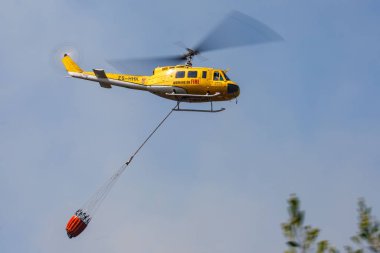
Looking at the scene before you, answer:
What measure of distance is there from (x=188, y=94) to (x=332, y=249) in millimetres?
22459

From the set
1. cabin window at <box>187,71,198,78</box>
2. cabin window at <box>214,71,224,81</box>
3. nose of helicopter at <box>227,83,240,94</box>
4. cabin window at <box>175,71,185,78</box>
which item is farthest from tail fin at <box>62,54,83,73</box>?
nose of helicopter at <box>227,83,240,94</box>

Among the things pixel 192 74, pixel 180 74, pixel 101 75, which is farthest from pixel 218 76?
pixel 101 75

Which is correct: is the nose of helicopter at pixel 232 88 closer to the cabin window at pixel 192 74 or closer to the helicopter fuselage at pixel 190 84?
the helicopter fuselage at pixel 190 84

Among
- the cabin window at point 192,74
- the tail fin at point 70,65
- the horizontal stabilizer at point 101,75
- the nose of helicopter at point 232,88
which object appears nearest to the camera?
the nose of helicopter at point 232,88

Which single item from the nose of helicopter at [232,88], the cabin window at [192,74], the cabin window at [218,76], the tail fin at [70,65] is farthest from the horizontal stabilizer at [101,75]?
the nose of helicopter at [232,88]

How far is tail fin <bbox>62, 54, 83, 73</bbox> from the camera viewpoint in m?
38.2

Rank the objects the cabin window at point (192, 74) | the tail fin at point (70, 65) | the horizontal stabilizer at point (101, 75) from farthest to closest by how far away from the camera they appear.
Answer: the tail fin at point (70, 65) < the horizontal stabilizer at point (101, 75) < the cabin window at point (192, 74)

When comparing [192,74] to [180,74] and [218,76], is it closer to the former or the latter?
[180,74]

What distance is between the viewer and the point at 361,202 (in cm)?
1255

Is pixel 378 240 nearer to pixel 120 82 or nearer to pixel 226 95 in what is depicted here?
pixel 226 95

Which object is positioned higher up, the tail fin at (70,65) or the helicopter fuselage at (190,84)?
the tail fin at (70,65)

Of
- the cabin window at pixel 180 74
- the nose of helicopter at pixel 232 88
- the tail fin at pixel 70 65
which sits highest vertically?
the tail fin at pixel 70 65

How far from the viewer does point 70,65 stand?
127ft

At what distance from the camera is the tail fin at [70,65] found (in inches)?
1503
